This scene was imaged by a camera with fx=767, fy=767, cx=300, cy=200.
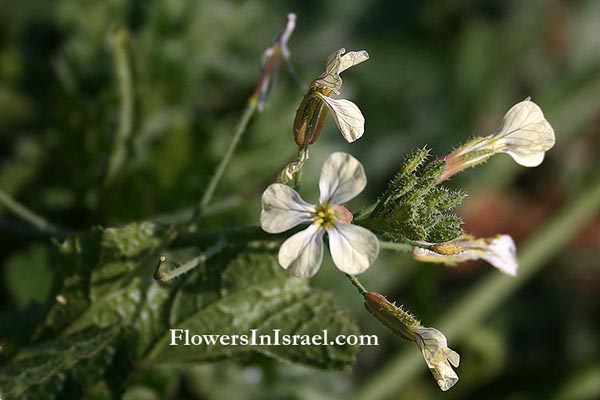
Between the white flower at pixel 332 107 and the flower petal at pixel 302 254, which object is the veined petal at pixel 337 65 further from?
the flower petal at pixel 302 254

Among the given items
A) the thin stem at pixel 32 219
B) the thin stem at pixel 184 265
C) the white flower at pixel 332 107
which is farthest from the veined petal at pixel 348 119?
the thin stem at pixel 32 219

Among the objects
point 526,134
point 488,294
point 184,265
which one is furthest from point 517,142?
point 488,294

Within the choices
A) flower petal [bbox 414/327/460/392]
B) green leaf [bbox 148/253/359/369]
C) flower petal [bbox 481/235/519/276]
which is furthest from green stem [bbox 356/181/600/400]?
flower petal [bbox 414/327/460/392]

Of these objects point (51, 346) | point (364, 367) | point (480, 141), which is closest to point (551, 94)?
point (364, 367)

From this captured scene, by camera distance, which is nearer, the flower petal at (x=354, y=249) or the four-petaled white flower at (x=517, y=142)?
the flower petal at (x=354, y=249)

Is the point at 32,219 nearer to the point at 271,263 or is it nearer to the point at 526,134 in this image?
the point at 271,263

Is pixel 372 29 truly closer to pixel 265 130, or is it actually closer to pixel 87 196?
pixel 265 130

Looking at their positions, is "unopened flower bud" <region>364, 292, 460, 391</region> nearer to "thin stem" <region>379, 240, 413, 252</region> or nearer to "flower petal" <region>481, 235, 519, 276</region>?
"thin stem" <region>379, 240, 413, 252</region>
